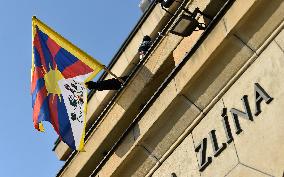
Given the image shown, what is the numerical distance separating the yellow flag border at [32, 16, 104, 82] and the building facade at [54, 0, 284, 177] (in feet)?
3.79

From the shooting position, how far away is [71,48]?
14.8 metres

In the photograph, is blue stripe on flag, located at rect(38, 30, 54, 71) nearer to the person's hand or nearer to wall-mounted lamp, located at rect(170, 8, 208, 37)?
the person's hand

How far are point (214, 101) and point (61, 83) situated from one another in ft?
16.6

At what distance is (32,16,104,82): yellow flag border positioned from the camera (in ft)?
47.3

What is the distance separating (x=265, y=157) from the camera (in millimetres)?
9281

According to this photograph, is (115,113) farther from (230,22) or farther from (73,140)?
(230,22)

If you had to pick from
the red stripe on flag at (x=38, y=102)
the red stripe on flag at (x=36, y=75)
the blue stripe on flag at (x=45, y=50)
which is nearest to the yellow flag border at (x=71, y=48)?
the blue stripe on flag at (x=45, y=50)

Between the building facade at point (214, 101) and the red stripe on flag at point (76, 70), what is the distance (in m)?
1.39

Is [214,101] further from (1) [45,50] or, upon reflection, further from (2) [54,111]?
(1) [45,50]

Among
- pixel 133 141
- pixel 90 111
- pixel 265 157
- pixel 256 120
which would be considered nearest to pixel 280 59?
pixel 256 120

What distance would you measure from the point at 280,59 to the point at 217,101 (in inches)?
67.9

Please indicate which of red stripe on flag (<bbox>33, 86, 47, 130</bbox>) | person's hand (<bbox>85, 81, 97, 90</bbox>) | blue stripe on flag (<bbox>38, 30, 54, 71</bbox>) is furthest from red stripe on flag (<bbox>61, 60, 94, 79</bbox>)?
red stripe on flag (<bbox>33, 86, 47, 130</bbox>)

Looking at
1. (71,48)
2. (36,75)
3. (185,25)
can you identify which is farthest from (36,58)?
(185,25)

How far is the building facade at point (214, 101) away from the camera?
962 centimetres
